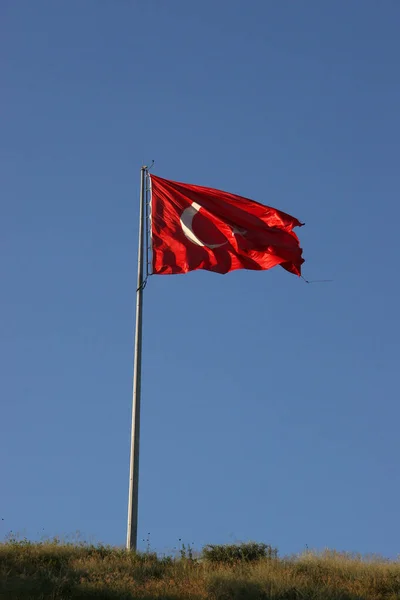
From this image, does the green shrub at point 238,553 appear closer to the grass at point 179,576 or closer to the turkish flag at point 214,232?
the grass at point 179,576

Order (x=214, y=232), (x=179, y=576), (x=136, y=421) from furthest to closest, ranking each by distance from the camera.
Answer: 1. (x=214, y=232)
2. (x=136, y=421)
3. (x=179, y=576)

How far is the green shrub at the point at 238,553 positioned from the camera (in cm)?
2222

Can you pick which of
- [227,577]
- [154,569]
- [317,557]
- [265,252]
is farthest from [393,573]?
[265,252]

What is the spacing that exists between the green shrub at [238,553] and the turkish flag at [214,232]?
20.1ft

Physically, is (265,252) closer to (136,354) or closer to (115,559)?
(136,354)

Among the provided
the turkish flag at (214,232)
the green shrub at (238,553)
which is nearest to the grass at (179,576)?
the green shrub at (238,553)

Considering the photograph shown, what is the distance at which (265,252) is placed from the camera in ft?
82.2

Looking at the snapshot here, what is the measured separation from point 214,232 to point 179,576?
8.15 metres

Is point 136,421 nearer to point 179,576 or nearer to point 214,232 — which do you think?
point 179,576

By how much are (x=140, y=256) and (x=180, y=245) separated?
95cm

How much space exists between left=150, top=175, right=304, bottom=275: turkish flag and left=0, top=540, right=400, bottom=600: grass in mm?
6428

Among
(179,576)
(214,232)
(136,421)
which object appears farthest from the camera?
(214,232)

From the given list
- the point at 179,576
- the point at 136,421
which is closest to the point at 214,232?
the point at 136,421

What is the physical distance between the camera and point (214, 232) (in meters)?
25.0
